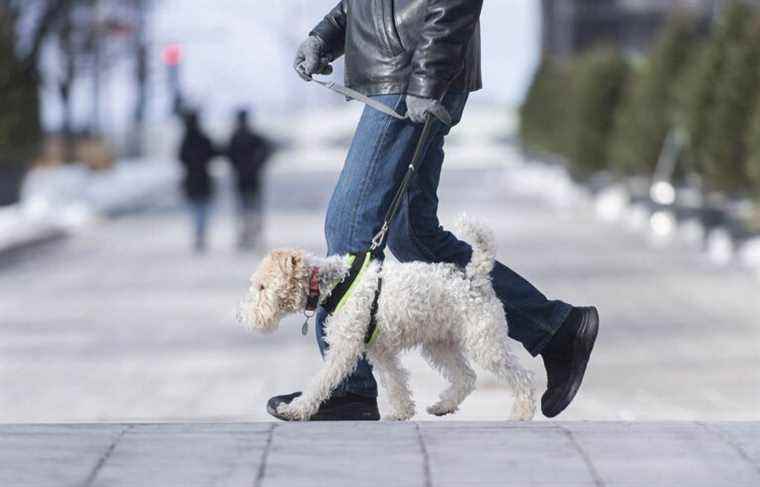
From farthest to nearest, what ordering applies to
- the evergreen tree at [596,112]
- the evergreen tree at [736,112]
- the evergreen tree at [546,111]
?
1. the evergreen tree at [546,111]
2. the evergreen tree at [596,112]
3. the evergreen tree at [736,112]

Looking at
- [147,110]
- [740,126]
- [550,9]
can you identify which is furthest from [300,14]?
[740,126]

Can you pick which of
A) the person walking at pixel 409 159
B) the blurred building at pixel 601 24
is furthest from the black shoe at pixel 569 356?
the blurred building at pixel 601 24

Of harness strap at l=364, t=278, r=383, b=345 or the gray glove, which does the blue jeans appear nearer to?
the gray glove

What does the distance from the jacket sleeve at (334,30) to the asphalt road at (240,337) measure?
87.4 inches

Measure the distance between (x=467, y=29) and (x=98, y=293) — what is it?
11.1m

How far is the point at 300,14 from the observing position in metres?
103

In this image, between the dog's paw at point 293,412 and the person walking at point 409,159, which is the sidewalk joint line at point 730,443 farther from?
the dog's paw at point 293,412

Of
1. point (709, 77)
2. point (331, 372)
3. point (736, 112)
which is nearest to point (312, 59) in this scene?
point (331, 372)

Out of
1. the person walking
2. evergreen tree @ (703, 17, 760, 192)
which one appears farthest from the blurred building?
the person walking

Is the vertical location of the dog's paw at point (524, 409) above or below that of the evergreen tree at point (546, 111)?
above

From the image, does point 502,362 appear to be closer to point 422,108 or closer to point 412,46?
point 422,108

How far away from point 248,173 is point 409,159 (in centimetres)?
1739

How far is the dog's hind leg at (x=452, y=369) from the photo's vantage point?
648cm

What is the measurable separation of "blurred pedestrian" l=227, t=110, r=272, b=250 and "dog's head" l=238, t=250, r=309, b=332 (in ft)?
54.8
